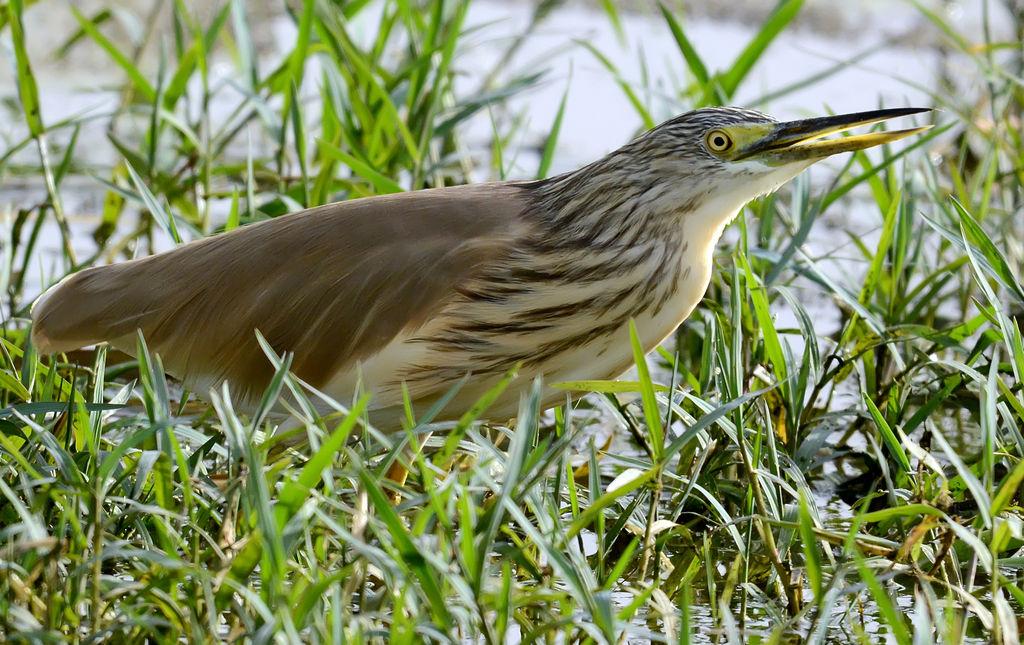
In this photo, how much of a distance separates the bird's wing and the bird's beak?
490 millimetres

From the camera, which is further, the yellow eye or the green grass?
the yellow eye

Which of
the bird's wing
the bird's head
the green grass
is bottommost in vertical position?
the green grass

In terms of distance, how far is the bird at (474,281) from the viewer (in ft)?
10.1

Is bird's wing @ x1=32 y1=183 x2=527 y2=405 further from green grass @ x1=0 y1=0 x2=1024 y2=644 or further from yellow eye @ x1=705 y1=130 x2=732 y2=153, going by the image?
yellow eye @ x1=705 y1=130 x2=732 y2=153

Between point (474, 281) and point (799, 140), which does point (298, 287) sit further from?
point (799, 140)

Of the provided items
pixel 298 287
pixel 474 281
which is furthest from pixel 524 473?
pixel 298 287

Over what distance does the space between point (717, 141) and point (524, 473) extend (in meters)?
1.07

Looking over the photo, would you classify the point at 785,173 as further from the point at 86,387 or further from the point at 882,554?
the point at 86,387

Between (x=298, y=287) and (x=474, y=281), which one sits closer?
(x=474, y=281)

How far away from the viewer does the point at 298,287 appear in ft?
10.6

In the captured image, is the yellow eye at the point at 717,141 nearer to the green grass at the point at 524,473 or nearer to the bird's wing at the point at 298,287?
the green grass at the point at 524,473

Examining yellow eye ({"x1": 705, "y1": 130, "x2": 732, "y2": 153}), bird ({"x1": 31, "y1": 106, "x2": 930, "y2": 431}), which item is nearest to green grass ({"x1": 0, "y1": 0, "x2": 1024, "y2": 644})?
bird ({"x1": 31, "y1": 106, "x2": 930, "y2": 431})

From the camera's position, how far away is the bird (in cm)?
308

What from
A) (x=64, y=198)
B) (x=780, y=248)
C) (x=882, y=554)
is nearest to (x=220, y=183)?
(x=64, y=198)
